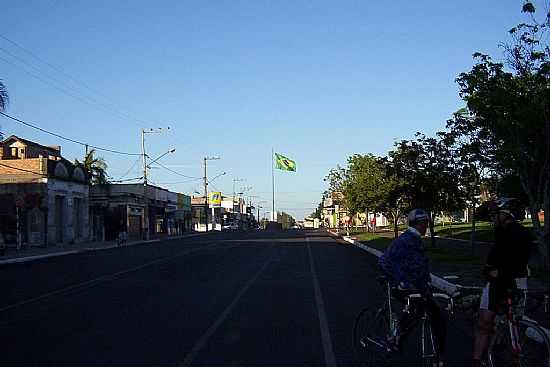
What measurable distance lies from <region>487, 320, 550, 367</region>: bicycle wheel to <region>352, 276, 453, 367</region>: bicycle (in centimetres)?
60

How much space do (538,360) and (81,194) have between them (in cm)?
5418

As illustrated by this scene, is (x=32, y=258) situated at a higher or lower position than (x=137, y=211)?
lower

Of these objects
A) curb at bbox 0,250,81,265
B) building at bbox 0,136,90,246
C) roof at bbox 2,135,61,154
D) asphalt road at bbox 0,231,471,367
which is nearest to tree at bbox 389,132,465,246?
asphalt road at bbox 0,231,471,367

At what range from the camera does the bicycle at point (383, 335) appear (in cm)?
700

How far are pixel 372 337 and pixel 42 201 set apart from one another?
45.5 m

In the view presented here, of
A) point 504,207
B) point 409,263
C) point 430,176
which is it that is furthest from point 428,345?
point 430,176

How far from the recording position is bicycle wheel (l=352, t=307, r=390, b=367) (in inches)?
286

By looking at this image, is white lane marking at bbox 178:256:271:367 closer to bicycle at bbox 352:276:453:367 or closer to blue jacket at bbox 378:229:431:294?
bicycle at bbox 352:276:453:367

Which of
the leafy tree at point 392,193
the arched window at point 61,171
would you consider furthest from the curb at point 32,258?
the leafy tree at point 392,193

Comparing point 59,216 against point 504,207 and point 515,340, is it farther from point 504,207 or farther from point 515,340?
point 515,340

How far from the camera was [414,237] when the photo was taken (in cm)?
710

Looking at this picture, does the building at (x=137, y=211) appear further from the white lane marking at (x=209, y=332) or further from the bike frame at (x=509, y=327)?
the bike frame at (x=509, y=327)

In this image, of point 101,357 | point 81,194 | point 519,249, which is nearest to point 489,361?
point 519,249

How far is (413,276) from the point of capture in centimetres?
699
